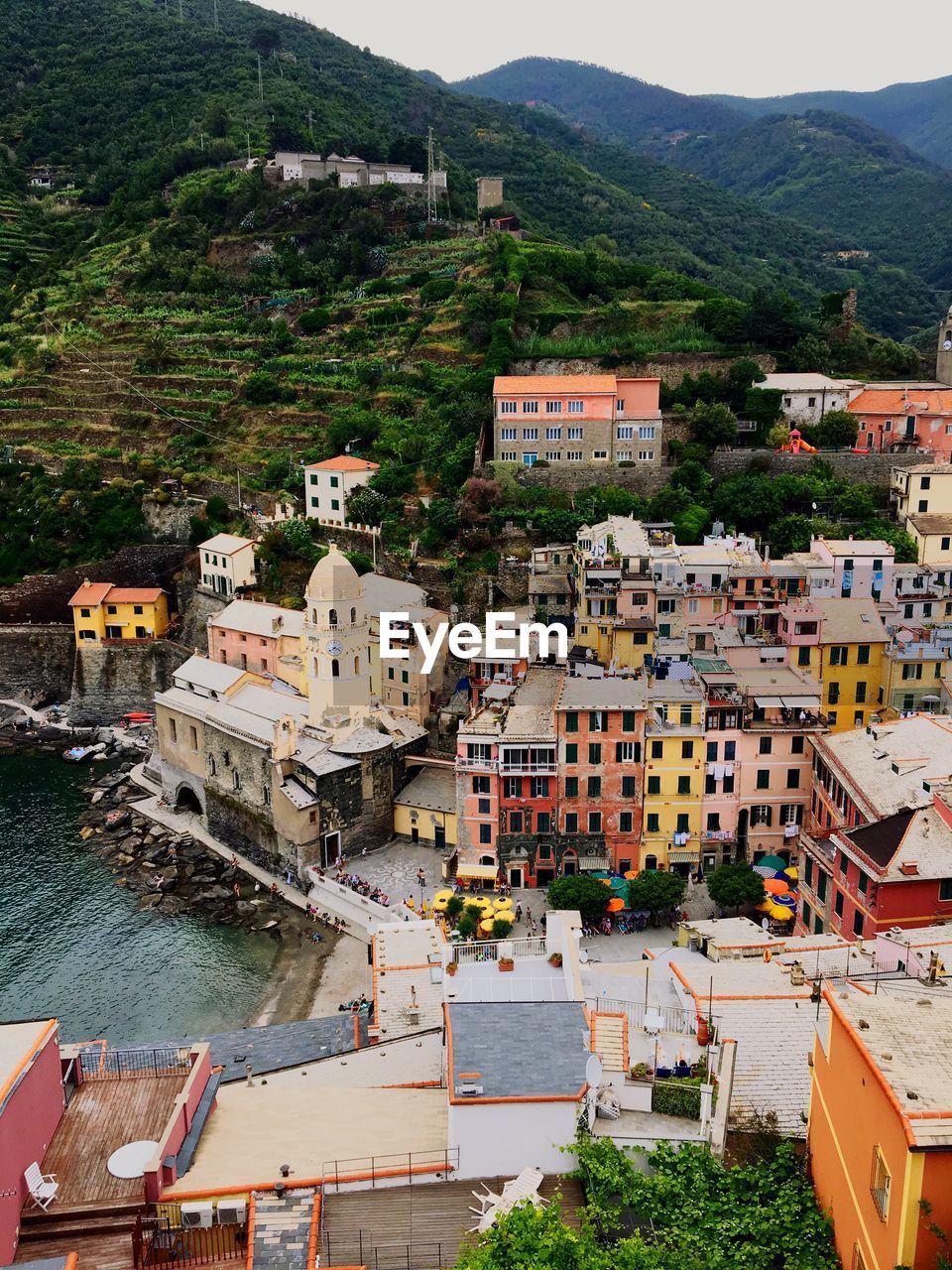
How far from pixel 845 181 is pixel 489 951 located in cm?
14110

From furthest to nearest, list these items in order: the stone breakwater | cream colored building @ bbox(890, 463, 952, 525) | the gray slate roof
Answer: cream colored building @ bbox(890, 463, 952, 525)
the stone breakwater
the gray slate roof

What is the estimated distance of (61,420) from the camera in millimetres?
77812

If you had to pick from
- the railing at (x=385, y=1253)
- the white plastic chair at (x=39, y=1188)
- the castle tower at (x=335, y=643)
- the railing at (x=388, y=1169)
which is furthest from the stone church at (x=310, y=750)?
the railing at (x=385, y=1253)

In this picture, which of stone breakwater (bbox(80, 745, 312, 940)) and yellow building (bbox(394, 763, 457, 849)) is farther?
yellow building (bbox(394, 763, 457, 849))

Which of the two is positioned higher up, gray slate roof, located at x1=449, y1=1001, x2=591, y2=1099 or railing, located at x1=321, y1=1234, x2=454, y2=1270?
gray slate roof, located at x1=449, y1=1001, x2=591, y2=1099

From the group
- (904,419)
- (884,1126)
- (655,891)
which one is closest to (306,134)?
(904,419)

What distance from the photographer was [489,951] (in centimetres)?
2748

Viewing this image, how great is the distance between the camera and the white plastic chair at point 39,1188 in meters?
17.8

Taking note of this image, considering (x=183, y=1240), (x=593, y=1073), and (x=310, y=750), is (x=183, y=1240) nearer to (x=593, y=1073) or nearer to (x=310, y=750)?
(x=593, y=1073)

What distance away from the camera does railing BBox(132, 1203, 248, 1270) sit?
56.5ft

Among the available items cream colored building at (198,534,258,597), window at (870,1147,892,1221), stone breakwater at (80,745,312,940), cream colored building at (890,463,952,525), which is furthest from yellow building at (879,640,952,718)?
cream colored building at (198,534,258,597)

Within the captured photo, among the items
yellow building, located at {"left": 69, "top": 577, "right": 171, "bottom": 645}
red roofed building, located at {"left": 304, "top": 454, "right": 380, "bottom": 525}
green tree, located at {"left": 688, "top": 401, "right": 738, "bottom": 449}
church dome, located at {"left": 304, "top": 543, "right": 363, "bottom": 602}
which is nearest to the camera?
church dome, located at {"left": 304, "top": 543, "right": 363, "bottom": 602}

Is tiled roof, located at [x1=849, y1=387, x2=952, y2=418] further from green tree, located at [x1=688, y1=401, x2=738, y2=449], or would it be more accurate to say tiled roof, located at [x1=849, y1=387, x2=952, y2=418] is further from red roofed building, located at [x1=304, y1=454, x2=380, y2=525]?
red roofed building, located at [x1=304, y1=454, x2=380, y2=525]

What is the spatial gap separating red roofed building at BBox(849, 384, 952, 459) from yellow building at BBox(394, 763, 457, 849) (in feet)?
92.8
